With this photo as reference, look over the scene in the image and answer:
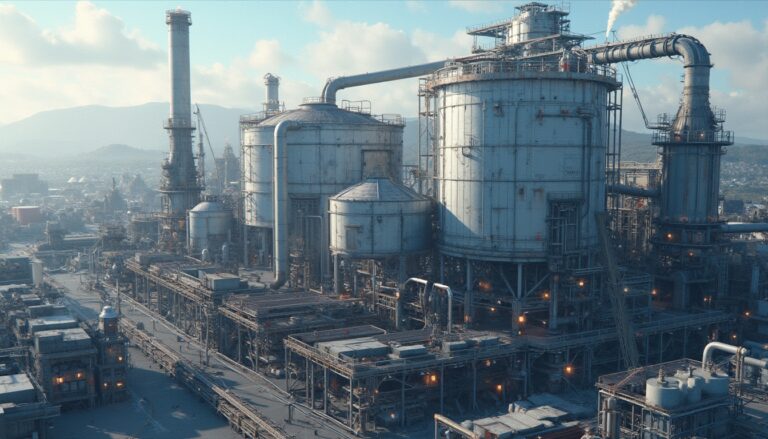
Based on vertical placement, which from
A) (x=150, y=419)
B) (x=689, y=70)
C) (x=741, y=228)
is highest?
(x=689, y=70)

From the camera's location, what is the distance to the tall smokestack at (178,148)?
96662 millimetres

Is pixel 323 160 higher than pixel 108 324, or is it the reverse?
pixel 323 160

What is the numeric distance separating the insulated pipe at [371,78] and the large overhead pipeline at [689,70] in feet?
74.8

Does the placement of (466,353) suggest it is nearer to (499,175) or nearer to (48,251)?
(499,175)

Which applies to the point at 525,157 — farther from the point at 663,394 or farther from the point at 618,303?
the point at 663,394

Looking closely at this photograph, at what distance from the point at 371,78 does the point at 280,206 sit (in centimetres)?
2287

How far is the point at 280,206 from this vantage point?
6756cm

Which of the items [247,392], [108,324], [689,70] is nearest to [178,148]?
[108,324]

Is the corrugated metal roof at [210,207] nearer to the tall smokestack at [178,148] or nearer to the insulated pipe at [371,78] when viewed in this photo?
the tall smokestack at [178,148]

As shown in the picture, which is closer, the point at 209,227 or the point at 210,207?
the point at 209,227

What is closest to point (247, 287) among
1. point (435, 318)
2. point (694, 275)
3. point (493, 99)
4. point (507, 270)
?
point (435, 318)

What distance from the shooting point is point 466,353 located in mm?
44750

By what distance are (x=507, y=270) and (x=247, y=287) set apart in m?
25.2

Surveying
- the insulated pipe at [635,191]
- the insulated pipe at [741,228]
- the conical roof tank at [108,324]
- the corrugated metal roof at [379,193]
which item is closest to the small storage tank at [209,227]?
the corrugated metal roof at [379,193]
